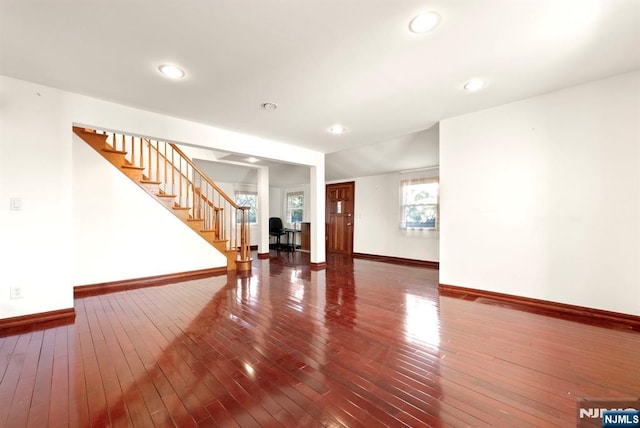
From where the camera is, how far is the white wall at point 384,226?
5984mm

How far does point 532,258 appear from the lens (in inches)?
125

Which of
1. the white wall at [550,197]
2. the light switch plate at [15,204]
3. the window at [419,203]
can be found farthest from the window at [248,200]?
the white wall at [550,197]

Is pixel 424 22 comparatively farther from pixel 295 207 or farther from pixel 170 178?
pixel 295 207

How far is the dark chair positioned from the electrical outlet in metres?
6.11

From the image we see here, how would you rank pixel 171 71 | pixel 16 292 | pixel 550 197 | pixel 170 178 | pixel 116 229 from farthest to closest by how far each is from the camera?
pixel 170 178, pixel 116 229, pixel 550 197, pixel 16 292, pixel 171 71

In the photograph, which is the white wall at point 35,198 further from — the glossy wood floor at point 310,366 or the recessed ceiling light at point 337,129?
the recessed ceiling light at point 337,129

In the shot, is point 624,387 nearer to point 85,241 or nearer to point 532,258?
point 532,258

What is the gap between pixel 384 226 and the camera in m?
6.74

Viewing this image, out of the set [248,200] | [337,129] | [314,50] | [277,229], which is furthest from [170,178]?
[314,50]

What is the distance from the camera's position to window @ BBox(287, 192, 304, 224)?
29.6 ft

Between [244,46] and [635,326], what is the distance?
4491 millimetres

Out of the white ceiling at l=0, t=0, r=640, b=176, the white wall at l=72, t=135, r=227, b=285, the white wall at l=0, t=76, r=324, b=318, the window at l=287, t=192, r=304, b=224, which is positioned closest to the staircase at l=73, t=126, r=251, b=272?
the white wall at l=72, t=135, r=227, b=285

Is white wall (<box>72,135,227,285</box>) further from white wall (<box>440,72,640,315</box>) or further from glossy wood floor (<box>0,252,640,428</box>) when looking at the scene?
white wall (<box>440,72,640,315</box>)

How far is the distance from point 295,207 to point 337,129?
17.4ft
